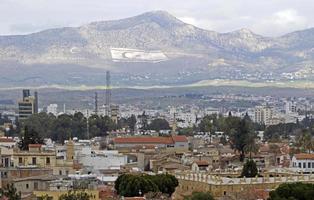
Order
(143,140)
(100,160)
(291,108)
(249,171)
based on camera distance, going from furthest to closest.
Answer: (291,108)
(143,140)
(100,160)
(249,171)

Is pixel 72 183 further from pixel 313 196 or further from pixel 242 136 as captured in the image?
pixel 242 136

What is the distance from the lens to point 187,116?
469ft

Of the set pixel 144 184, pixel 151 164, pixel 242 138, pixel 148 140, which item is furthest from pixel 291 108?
pixel 144 184

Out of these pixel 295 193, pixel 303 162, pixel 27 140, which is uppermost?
pixel 27 140

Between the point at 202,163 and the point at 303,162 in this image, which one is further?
the point at 202,163

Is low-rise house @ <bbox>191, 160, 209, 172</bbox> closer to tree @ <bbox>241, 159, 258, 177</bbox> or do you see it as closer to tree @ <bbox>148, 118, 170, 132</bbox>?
tree @ <bbox>241, 159, 258, 177</bbox>

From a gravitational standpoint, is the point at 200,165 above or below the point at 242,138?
below

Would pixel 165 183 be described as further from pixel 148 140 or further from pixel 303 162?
pixel 148 140

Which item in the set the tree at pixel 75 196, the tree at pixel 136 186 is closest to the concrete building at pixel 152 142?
the tree at pixel 136 186

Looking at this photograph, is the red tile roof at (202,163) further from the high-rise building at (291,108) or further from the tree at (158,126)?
the high-rise building at (291,108)

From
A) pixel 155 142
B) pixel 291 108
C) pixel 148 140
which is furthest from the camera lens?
pixel 291 108

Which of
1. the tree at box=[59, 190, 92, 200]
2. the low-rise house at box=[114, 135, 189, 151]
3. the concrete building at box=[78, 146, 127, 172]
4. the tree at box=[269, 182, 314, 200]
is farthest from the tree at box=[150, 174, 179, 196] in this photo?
the low-rise house at box=[114, 135, 189, 151]

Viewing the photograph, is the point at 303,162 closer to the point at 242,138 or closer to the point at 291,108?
the point at 242,138

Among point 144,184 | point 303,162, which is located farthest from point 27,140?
point 144,184
